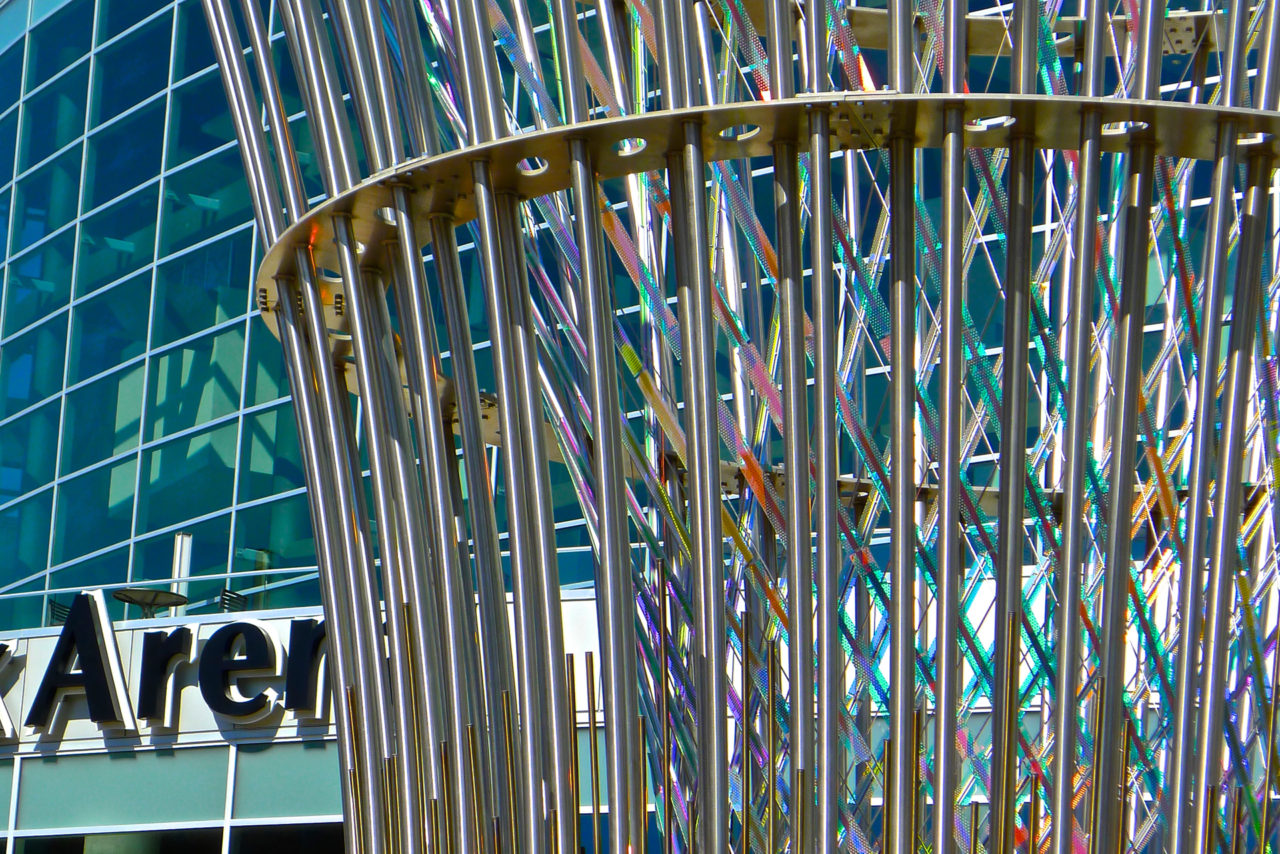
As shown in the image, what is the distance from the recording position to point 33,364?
23.6 meters

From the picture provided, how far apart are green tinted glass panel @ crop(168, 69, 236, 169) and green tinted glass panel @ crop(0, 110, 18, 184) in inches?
129

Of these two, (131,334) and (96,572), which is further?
(131,334)

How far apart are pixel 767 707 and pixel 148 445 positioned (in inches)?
721

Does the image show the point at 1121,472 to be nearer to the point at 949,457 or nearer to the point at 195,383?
the point at 949,457

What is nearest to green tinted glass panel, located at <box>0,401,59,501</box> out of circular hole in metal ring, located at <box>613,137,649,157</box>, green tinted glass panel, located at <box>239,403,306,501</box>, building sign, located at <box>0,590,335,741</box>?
green tinted glass panel, located at <box>239,403,306,501</box>

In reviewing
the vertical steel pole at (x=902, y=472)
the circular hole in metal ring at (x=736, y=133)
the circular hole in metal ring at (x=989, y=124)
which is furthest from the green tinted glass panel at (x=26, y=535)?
the circular hole in metal ring at (x=989, y=124)

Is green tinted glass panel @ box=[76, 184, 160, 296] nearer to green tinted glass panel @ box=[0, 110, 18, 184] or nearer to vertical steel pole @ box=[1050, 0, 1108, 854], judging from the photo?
green tinted glass panel @ box=[0, 110, 18, 184]

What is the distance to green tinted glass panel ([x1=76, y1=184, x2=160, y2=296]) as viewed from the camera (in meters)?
22.7

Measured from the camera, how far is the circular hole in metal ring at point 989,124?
4215mm

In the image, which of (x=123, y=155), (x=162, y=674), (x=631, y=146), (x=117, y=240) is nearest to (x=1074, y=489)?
(x=631, y=146)

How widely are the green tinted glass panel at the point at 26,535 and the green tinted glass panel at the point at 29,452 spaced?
9.1 inches

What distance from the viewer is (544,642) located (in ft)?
14.5

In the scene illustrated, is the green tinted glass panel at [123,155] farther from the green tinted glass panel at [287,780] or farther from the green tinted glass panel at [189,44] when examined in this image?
the green tinted glass panel at [287,780]

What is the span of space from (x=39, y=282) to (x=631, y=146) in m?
21.2
